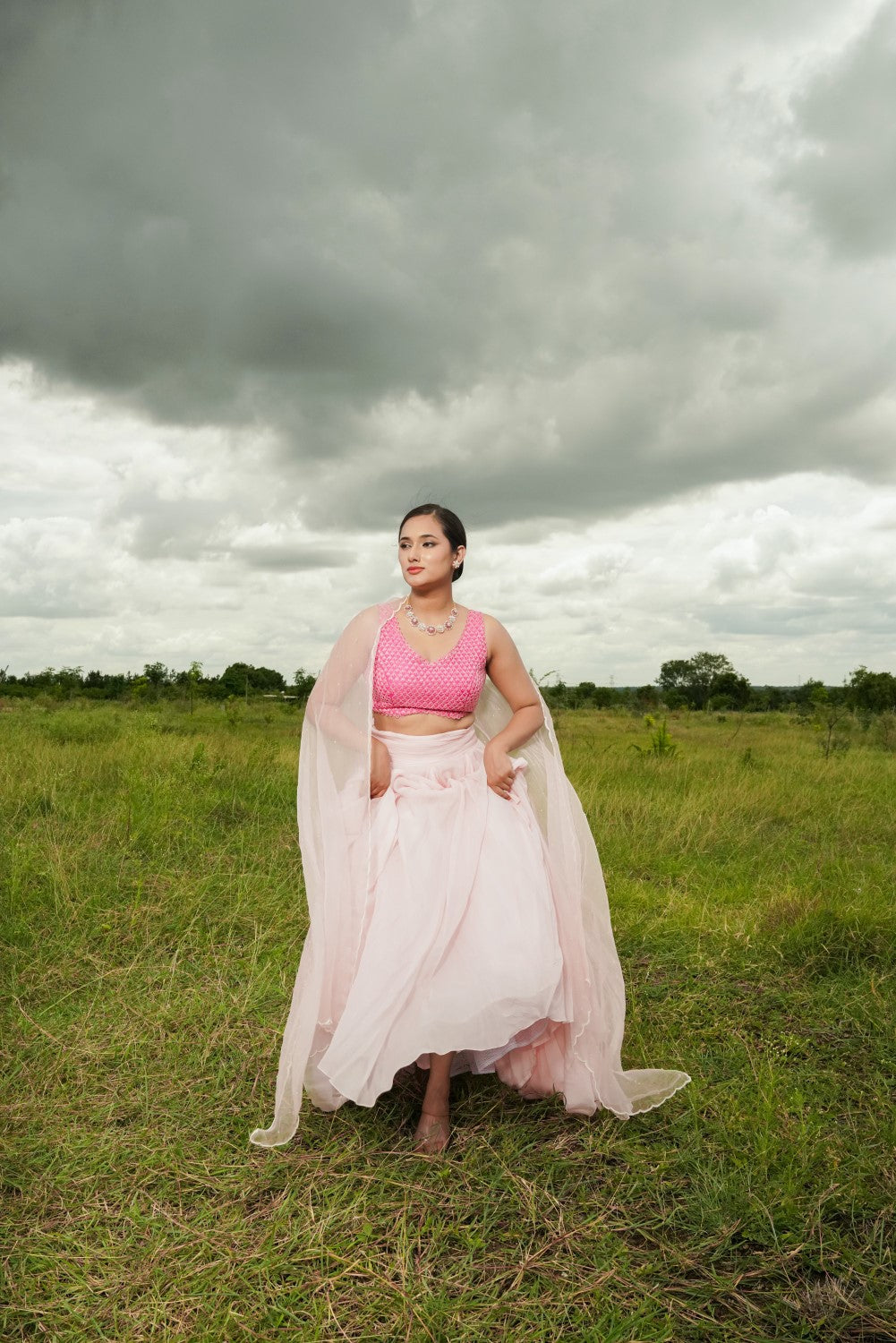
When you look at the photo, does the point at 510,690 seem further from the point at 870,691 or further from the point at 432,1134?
the point at 870,691

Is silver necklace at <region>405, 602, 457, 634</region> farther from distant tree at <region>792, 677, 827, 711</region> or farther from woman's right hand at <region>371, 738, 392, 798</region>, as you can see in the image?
distant tree at <region>792, 677, 827, 711</region>

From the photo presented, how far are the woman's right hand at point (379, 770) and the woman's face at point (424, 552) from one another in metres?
0.60

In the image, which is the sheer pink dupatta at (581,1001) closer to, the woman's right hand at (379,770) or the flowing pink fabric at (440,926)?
the flowing pink fabric at (440,926)

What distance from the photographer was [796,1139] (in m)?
3.35

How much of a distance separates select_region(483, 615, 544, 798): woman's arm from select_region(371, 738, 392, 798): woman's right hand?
364mm

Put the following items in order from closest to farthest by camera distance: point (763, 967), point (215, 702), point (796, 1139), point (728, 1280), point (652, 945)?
point (728, 1280) < point (796, 1139) < point (763, 967) < point (652, 945) < point (215, 702)

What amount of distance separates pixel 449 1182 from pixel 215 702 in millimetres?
20102

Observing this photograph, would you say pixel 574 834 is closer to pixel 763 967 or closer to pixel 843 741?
pixel 763 967

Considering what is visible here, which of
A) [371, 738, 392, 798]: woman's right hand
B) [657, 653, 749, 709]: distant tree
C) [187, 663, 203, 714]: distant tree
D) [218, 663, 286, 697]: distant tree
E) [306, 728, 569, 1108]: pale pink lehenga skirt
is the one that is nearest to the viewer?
[306, 728, 569, 1108]: pale pink lehenga skirt

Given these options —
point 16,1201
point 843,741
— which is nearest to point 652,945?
point 16,1201

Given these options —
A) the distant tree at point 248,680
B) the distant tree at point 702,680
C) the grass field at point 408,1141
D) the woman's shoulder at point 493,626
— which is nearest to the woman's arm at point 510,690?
the woman's shoulder at point 493,626

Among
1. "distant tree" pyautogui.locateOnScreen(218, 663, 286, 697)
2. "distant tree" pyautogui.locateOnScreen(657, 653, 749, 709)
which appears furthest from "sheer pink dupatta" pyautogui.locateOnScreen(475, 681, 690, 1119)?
"distant tree" pyautogui.locateOnScreen(657, 653, 749, 709)

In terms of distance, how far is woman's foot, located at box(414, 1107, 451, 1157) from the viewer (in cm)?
323

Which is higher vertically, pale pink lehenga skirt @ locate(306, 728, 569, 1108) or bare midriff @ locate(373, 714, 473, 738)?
bare midriff @ locate(373, 714, 473, 738)
